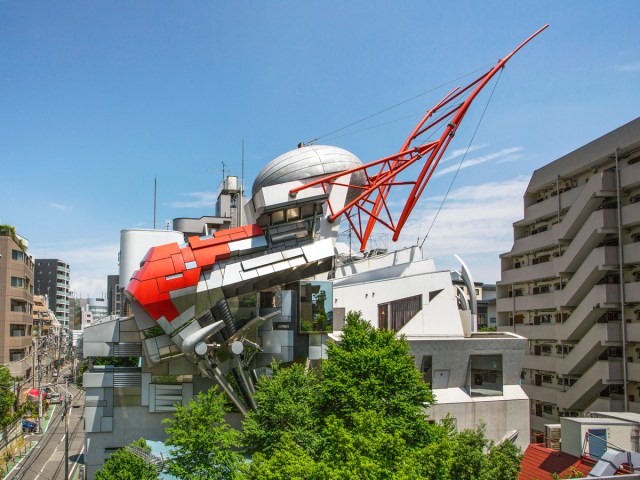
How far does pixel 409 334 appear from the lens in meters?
46.1

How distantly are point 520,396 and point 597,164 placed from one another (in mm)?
22409

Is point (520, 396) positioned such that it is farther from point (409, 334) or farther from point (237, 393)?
point (237, 393)

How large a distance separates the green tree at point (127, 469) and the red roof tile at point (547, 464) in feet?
74.0

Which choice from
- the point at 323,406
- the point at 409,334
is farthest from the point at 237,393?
the point at 409,334

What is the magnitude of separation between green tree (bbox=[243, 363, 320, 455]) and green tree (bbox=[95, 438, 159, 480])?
6.08 metres

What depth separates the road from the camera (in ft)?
167

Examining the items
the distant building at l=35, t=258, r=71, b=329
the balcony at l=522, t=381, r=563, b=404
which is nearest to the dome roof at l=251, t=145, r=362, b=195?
the balcony at l=522, t=381, r=563, b=404

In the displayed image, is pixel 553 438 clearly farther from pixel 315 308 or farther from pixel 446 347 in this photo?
pixel 315 308

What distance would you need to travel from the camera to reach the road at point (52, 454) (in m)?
50.8

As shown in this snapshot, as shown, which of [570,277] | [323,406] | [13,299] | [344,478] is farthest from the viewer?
[13,299]

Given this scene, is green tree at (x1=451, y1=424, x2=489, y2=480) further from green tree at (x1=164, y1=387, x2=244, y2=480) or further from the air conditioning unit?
green tree at (x1=164, y1=387, x2=244, y2=480)

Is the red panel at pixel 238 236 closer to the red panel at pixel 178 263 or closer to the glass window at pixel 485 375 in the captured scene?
the red panel at pixel 178 263

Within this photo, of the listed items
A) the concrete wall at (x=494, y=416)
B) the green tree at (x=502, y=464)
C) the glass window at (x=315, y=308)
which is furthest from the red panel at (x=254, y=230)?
the green tree at (x=502, y=464)

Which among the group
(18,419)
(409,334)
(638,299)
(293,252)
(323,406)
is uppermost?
(293,252)
